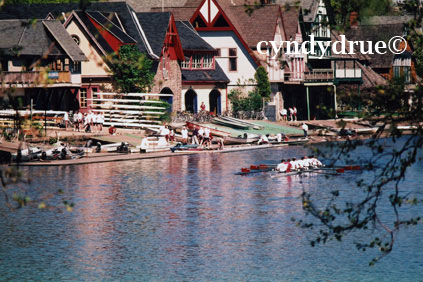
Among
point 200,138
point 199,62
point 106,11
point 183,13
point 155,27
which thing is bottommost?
point 200,138

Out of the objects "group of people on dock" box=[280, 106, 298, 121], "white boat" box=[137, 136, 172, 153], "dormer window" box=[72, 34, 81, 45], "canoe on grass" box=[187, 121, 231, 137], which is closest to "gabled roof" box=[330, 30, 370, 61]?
"group of people on dock" box=[280, 106, 298, 121]

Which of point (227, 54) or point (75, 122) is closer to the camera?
point (75, 122)

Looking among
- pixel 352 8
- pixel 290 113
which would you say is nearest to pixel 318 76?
pixel 290 113

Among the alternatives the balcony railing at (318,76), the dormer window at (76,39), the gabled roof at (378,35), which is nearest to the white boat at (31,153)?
the dormer window at (76,39)

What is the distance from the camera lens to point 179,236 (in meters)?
34.0

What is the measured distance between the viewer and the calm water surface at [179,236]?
28241 mm

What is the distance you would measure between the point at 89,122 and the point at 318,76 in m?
35.7

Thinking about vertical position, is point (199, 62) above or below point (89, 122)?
above

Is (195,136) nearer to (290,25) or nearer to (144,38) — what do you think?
(144,38)

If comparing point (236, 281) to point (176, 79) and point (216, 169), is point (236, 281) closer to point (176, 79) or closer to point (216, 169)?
point (216, 169)

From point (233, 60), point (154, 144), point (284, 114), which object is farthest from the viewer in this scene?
point (284, 114)

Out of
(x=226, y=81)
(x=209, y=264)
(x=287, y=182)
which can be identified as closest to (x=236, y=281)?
(x=209, y=264)

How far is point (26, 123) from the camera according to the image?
45.0 feet

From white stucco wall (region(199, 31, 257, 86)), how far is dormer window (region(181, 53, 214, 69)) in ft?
8.89
